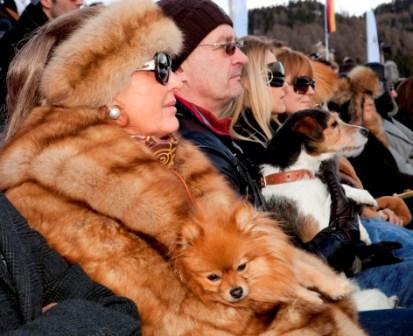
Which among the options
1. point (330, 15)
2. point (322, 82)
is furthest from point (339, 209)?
point (330, 15)

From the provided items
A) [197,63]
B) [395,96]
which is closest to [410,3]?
[395,96]

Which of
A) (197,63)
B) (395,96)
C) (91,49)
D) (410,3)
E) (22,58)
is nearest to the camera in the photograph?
(91,49)

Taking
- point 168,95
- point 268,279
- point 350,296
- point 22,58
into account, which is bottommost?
point 350,296

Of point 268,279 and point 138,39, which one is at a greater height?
point 138,39

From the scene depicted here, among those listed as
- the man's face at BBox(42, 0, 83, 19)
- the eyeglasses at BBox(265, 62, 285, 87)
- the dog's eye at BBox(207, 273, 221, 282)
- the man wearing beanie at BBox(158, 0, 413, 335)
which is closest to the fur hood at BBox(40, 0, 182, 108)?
the dog's eye at BBox(207, 273, 221, 282)

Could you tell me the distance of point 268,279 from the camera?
1.79 metres

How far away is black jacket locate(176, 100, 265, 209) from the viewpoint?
99.0 inches

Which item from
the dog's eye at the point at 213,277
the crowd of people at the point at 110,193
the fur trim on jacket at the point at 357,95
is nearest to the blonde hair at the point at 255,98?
the crowd of people at the point at 110,193

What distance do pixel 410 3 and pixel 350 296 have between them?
1283 inches

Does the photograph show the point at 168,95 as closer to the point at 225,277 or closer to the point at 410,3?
the point at 225,277

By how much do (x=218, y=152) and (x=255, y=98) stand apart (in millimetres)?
1092

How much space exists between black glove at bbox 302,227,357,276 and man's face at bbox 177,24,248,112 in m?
0.85

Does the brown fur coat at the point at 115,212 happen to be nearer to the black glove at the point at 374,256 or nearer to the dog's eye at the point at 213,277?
the dog's eye at the point at 213,277

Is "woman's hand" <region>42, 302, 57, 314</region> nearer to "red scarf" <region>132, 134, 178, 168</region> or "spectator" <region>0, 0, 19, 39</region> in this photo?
"red scarf" <region>132, 134, 178, 168</region>
